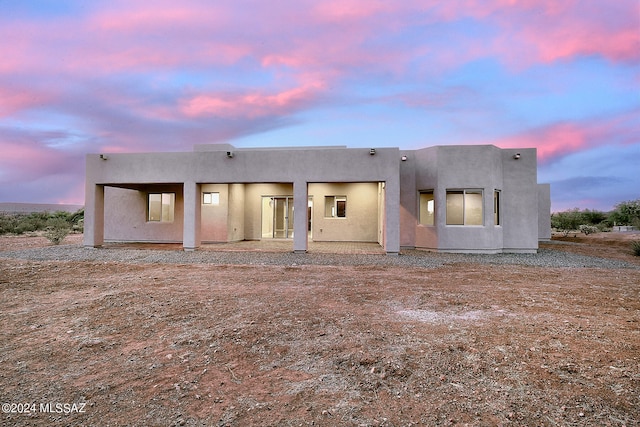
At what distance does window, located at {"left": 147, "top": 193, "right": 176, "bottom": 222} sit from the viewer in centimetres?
1540

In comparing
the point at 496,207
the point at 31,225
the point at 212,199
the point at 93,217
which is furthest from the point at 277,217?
the point at 31,225

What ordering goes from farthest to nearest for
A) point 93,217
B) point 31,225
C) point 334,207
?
point 31,225, point 334,207, point 93,217

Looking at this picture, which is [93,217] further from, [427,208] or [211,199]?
[427,208]

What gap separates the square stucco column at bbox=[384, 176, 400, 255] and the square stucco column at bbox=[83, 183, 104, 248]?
39.0 feet

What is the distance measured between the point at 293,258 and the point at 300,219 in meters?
1.89

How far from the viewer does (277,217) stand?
56.4 feet

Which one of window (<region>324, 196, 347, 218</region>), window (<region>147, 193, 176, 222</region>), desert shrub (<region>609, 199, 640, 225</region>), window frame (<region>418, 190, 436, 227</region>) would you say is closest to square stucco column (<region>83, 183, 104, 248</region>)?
window (<region>147, 193, 176, 222</region>)

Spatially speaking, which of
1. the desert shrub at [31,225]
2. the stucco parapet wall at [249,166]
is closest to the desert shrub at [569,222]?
the stucco parapet wall at [249,166]

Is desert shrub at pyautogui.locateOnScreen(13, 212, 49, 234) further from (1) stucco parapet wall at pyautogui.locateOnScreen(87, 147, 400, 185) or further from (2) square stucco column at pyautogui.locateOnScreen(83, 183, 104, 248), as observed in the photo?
(1) stucco parapet wall at pyautogui.locateOnScreen(87, 147, 400, 185)

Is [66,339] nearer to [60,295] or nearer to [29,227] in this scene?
[60,295]

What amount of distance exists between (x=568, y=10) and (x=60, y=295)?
1604 cm

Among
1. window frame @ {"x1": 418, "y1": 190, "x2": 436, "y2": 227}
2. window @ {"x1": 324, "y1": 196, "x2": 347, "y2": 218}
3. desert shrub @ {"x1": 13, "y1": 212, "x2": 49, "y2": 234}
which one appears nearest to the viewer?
window frame @ {"x1": 418, "y1": 190, "x2": 436, "y2": 227}

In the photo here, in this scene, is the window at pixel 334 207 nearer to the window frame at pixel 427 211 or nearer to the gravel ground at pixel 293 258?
the window frame at pixel 427 211

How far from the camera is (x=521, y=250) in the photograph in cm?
1270
